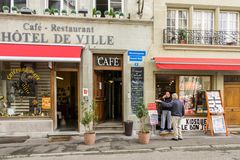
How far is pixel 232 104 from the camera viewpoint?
44.1ft

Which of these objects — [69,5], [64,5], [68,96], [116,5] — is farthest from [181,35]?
[68,96]

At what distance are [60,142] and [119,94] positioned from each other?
197 inches

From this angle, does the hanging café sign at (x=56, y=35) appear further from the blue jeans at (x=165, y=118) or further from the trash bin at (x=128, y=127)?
the blue jeans at (x=165, y=118)

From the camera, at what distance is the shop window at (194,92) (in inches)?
519

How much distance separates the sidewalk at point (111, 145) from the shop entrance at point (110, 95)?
2485 millimetres

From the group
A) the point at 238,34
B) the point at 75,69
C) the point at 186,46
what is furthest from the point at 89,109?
the point at 238,34

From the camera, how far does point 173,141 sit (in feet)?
35.6

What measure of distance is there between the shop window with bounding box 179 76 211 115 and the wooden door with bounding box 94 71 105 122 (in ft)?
12.4

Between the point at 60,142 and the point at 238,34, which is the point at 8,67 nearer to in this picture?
the point at 60,142

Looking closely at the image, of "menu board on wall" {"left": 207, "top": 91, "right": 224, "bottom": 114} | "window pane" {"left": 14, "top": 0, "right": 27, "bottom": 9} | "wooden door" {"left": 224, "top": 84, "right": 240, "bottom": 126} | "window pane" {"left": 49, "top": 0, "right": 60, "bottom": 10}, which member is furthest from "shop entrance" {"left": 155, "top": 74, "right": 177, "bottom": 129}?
"window pane" {"left": 14, "top": 0, "right": 27, "bottom": 9}

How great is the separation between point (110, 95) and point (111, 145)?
16.5ft

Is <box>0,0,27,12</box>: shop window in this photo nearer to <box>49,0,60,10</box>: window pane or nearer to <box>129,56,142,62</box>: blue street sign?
<box>49,0,60,10</box>: window pane

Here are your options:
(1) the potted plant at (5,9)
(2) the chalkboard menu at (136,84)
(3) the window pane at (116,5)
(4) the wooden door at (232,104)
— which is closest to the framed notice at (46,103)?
(2) the chalkboard menu at (136,84)

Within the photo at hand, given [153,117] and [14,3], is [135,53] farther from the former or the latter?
[14,3]
